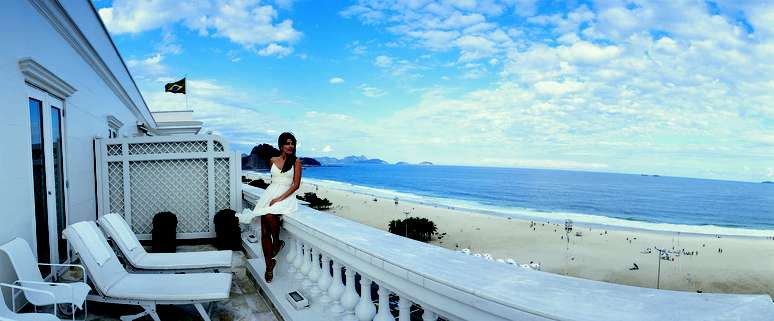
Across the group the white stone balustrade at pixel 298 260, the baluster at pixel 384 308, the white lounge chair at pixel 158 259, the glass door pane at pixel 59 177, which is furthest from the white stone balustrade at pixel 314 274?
the glass door pane at pixel 59 177

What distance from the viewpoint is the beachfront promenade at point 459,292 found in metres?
1.25

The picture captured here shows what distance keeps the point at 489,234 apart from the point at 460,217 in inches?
275

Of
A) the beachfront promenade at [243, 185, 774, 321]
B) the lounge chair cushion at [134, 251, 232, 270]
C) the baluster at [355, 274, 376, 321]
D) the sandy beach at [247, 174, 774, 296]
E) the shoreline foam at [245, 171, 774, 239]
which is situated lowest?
the shoreline foam at [245, 171, 774, 239]

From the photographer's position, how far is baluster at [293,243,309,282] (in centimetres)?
341

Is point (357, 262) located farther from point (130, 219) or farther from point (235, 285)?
point (130, 219)

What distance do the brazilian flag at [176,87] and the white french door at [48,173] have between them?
12585 millimetres

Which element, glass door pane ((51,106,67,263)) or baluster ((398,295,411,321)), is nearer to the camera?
baluster ((398,295,411,321))

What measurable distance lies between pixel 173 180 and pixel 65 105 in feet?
6.70

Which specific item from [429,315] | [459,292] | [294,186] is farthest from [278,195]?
[459,292]

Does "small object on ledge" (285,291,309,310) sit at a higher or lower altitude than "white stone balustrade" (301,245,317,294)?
lower

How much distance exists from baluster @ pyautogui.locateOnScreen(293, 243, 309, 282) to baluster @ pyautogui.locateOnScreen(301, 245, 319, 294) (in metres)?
0.03

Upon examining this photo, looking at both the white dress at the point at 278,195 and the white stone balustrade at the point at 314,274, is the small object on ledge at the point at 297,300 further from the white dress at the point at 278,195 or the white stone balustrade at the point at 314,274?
the white dress at the point at 278,195

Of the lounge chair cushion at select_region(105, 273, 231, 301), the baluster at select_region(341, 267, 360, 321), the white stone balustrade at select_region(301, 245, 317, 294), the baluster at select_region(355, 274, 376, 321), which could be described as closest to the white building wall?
the lounge chair cushion at select_region(105, 273, 231, 301)

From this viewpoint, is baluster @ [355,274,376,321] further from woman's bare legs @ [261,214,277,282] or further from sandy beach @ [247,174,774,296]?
sandy beach @ [247,174,774,296]
